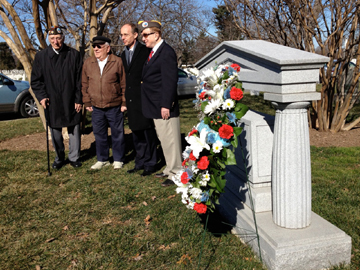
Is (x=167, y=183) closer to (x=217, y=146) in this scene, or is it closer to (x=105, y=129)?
(x=105, y=129)

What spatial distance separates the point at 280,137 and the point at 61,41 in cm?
402

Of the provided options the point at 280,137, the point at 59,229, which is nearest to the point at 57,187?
the point at 59,229

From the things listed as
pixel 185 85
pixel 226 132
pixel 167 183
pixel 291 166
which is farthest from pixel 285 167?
pixel 185 85

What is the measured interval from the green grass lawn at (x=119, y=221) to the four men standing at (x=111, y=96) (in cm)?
40

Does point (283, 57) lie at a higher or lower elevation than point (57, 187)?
higher

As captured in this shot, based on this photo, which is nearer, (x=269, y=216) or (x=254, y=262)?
(x=254, y=262)

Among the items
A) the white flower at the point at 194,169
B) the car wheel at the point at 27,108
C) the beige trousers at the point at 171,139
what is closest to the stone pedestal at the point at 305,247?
the white flower at the point at 194,169

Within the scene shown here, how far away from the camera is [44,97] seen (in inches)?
209

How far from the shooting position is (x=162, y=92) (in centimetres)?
423

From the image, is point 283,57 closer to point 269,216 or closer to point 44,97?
point 269,216

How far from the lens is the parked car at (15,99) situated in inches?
454

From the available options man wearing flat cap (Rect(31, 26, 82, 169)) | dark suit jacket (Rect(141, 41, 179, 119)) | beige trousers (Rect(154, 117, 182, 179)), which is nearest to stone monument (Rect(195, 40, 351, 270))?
dark suit jacket (Rect(141, 41, 179, 119))

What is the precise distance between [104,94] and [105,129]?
2.02 ft

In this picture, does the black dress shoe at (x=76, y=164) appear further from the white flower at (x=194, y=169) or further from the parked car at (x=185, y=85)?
the parked car at (x=185, y=85)
